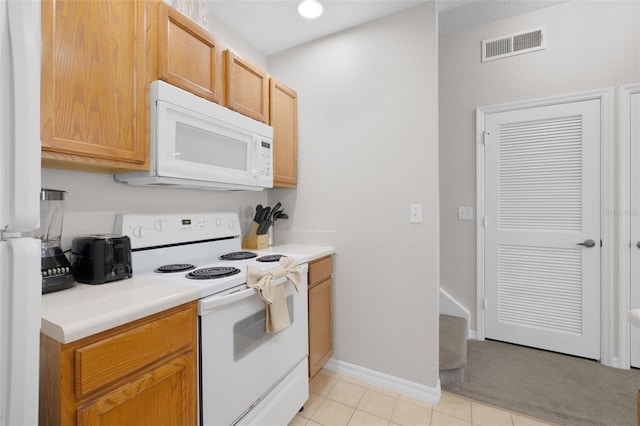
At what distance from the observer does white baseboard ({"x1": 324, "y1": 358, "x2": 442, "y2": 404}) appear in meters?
1.87

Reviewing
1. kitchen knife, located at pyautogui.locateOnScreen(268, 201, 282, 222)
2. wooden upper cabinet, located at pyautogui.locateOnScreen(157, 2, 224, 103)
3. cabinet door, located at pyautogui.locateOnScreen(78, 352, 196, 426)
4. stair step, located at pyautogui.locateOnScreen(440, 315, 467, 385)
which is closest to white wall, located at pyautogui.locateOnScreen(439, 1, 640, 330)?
stair step, located at pyautogui.locateOnScreen(440, 315, 467, 385)

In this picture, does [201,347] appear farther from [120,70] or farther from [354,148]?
[354,148]

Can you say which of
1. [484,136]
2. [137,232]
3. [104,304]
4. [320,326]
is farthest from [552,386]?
[137,232]

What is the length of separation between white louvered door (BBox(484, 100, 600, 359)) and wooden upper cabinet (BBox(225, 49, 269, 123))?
6.54 ft

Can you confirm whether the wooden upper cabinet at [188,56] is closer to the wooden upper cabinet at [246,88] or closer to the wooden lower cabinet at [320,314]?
the wooden upper cabinet at [246,88]

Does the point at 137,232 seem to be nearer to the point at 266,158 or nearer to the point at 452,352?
the point at 266,158

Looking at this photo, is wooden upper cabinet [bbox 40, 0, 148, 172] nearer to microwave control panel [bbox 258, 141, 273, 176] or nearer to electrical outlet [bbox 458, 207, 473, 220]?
microwave control panel [bbox 258, 141, 273, 176]

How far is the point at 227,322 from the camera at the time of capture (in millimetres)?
1240

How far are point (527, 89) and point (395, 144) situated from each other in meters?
1.44

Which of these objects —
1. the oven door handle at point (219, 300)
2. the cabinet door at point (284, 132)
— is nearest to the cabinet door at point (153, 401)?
the oven door handle at point (219, 300)

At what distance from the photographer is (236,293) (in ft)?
4.14

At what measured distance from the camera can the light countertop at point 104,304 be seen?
79 cm

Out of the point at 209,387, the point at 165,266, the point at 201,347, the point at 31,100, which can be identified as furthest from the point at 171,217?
the point at 31,100

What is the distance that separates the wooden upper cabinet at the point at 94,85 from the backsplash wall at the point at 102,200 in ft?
0.29
